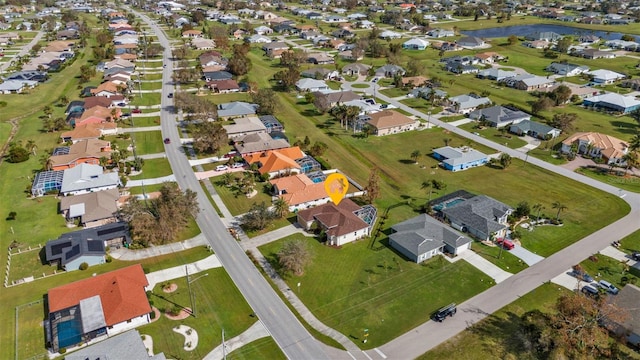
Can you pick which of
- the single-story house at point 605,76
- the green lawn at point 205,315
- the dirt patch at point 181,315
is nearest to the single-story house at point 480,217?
the green lawn at point 205,315

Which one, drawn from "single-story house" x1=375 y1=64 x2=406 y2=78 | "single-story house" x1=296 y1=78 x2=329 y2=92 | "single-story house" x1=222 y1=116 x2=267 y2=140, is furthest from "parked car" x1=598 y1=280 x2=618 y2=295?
"single-story house" x1=375 y1=64 x2=406 y2=78

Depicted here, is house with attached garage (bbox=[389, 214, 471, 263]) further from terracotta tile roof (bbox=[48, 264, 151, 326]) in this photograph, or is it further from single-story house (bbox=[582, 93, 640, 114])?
single-story house (bbox=[582, 93, 640, 114])

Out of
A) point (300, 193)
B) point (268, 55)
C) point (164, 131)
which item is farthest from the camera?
point (268, 55)

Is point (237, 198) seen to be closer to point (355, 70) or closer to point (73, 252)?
point (73, 252)

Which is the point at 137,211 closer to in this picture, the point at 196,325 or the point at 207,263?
the point at 207,263

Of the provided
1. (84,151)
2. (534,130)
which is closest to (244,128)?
(84,151)

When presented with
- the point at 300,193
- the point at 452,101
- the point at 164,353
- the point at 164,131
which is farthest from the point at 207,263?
the point at 452,101
